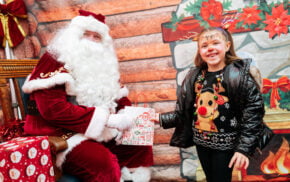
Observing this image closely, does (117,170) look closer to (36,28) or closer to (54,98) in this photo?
(54,98)

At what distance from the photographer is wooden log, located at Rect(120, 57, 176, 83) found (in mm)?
2139

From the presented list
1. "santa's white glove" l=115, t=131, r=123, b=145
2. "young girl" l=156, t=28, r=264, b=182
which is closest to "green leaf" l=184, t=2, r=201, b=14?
"young girl" l=156, t=28, r=264, b=182

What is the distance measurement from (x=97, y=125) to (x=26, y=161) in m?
0.52

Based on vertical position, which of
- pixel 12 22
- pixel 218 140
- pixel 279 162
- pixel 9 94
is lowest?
pixel 279 162

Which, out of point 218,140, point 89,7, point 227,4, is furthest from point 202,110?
point 89,7

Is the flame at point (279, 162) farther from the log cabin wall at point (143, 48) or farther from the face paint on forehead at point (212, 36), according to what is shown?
the face paint on forehead at point (212, 36)

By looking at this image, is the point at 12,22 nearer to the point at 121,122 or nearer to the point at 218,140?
the point at 121,122

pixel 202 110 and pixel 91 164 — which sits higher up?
pixel 202 110

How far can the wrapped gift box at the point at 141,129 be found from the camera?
1541 mm

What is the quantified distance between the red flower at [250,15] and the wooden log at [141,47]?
698mm

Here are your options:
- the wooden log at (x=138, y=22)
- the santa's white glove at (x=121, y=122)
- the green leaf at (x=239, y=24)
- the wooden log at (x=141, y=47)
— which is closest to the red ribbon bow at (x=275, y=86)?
the green leaf at (x=239, y=24)

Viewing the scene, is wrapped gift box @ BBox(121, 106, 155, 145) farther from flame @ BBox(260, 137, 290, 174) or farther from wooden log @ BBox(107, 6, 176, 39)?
flame @ BBox(260, 137, 290, 174)

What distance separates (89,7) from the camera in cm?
223

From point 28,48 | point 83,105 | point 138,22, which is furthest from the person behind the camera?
point 28,48
